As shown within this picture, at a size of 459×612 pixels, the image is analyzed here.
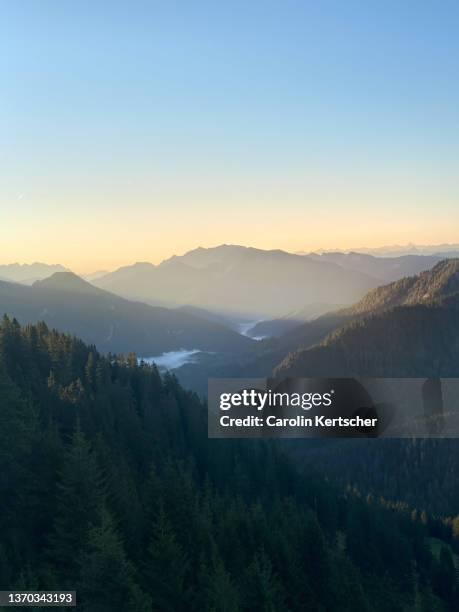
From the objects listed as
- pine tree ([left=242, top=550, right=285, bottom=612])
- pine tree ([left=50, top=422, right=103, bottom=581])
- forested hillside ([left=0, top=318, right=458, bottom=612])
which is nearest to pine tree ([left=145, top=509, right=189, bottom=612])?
forested hillside ([left=0, top=318, right=458, bottom=612])

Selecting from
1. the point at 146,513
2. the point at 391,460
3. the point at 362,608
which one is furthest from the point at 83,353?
the point at 391,460

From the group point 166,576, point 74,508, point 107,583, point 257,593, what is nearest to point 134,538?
point 74,508

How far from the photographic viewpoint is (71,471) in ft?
112

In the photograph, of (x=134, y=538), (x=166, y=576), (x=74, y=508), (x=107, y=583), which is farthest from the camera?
(x=134, y=538)

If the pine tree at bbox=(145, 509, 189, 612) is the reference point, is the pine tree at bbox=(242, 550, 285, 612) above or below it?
below

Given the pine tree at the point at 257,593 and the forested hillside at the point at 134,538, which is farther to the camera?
the pine tree at the point at 257,593

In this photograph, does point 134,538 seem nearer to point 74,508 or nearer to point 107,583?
point 74,508

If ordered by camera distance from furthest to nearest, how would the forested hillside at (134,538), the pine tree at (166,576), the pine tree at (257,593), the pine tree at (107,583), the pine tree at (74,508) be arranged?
1. the pine tree at (74,508)
2. the pine tree at (257,593)
3. the pine tree at (166,576)
4. the forested hillside at (134,538)
5. the pine tree at (107,583)

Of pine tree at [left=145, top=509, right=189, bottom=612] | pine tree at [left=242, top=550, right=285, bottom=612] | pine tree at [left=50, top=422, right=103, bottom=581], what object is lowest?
pine tree at [left=242, top=550, right=285, bottom=612]

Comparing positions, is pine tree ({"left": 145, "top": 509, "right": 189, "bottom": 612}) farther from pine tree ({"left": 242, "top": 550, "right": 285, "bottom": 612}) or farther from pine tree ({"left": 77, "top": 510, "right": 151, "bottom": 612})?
pine tree ({"left": 242, "top": 550, "right": 285, "bottom": 612})

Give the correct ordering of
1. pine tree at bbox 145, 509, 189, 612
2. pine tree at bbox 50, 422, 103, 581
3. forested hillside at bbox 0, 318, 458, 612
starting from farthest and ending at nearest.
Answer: pine tree at bbox 50, 422, 103, 581
pine tree at bbox 145, 509, 189, 612
forested hillside at bbox 0, 318, 458, 612

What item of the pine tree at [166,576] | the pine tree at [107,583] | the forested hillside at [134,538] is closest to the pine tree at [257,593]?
the forested hillside at [134,538]

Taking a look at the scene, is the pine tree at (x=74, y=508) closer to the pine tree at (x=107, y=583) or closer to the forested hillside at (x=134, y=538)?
the forested hillside at (x=134, y=538)

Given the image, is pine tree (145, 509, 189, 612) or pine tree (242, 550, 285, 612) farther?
pine tree (242, 550, 285, 612)
